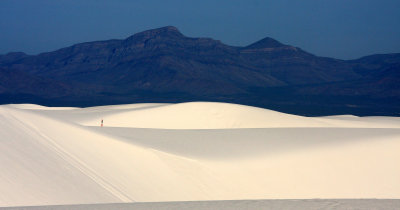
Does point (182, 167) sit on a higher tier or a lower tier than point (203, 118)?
lower

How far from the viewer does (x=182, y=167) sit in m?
14.6

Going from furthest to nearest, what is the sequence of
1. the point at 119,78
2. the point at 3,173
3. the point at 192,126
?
1. the point at 119,78
2. the point at 192,126
3. the point at 3,173

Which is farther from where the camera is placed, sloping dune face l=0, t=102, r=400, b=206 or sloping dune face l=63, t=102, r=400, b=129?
sloping dune face l=63, t=102, r=400, b=129

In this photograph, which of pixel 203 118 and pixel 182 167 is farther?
pixel 203 118

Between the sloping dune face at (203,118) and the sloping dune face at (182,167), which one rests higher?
the sloping dune face at (203,118)

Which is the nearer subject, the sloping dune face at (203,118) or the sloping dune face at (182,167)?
the sloping dune face at (182,167)

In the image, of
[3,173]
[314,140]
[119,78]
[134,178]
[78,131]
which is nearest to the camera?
[3,173]

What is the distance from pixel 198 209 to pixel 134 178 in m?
6.00

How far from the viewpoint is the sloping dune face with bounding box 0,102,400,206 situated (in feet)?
34.2

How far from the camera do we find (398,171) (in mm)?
15453

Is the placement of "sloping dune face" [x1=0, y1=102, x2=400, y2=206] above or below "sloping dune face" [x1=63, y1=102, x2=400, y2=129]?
below

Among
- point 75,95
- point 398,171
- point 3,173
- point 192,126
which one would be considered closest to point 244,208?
point 3,173

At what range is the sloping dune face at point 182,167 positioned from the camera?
1041 centimetres

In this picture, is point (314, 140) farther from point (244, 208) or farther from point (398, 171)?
point (244, 208)
